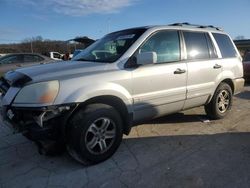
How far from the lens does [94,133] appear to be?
365cm

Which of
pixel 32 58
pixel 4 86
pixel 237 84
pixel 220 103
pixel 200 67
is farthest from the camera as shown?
pixel 32 58

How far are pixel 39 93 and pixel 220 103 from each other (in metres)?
3.76

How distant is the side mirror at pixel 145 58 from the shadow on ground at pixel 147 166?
1.32 meters

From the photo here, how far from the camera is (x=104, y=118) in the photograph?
12.0 feet

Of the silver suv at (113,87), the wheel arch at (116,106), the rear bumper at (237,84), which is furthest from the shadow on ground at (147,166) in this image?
the rear bumper at (237,84)

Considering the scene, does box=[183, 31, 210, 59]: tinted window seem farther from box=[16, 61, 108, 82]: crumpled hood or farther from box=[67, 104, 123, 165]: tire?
box=[67, 104, 123, 165]: tire

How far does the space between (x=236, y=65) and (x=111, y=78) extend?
10.7 feet

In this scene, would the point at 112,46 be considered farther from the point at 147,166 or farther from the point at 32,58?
the point at 32,58

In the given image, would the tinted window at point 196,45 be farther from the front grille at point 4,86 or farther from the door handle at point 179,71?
the front grille at point 4,86

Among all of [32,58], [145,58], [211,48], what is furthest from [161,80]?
[32,58]

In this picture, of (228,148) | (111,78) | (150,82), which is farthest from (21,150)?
(228,148)

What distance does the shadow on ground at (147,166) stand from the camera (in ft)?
10.7

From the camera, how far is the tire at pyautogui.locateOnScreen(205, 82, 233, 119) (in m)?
5.43

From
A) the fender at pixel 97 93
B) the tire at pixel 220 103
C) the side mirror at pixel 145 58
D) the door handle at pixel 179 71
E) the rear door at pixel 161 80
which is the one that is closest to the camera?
the fender at pixel 97 93
